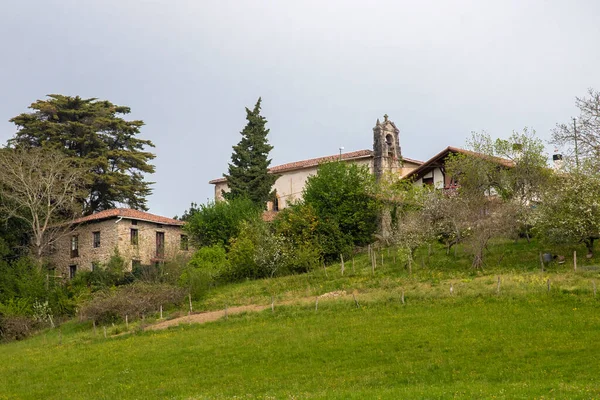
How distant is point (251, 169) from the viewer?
227 ft

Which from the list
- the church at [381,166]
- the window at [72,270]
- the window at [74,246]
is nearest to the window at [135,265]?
the window at [74,246]

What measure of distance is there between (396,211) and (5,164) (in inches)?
1185

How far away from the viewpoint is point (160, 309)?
167 feet

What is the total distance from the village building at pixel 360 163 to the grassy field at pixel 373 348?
18.8 m

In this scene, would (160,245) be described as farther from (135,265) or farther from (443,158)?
(443,158)

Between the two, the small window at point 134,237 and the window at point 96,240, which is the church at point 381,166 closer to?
the small window at point 134,237

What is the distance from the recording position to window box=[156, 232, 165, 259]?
226ft

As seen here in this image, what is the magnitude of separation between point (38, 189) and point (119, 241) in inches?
292

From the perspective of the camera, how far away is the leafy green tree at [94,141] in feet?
237

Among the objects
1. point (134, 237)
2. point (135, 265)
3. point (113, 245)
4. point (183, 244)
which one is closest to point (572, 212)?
point (135, 265)

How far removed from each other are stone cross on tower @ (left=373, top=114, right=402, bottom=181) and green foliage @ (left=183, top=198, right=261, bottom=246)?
10.4 m

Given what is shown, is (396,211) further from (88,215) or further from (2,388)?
(2,388)

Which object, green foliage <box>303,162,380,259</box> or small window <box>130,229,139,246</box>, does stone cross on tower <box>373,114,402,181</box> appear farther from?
small window <box>130,229,139,246</box>

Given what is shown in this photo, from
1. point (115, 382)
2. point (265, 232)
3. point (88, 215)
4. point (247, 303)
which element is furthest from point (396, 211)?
point (115, 382)
